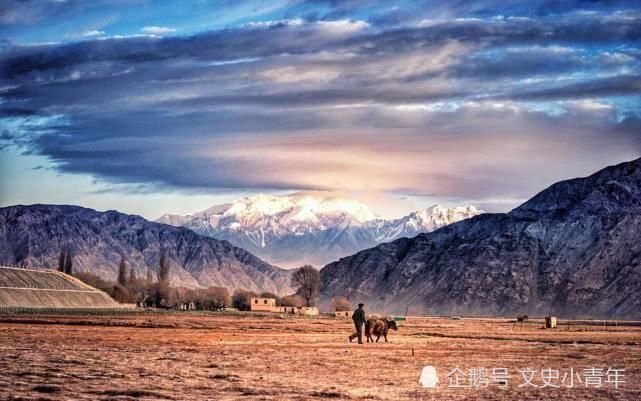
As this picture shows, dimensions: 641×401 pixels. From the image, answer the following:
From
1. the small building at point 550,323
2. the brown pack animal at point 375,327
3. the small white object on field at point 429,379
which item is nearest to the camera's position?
the small white object on field at point 429,379

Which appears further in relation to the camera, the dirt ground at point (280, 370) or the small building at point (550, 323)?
the small building at point (550, 323)

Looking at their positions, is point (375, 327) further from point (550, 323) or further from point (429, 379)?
point (550, 323)

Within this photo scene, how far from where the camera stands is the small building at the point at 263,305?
177 metres

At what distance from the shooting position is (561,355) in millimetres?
40844

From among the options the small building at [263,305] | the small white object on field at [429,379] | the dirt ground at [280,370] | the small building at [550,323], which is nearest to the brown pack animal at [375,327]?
the dirt ground at [280,370]

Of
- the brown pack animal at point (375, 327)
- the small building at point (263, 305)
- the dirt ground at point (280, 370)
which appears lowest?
the dirt ground at point (280, 370)

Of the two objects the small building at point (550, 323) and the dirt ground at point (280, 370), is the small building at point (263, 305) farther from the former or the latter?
the dirt ground at point (280, 370)

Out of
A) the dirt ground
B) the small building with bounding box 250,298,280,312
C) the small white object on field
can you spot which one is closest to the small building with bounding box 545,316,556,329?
the dirt ground

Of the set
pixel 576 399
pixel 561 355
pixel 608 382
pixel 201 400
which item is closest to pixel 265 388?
pixel 201 400

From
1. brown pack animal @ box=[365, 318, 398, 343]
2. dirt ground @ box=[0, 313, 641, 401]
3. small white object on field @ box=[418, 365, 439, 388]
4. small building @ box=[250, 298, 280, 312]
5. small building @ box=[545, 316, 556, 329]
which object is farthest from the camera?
small building @ box=[250, 298, 280, 312]

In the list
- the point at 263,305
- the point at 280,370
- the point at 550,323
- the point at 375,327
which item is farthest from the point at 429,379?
the point at 263,305

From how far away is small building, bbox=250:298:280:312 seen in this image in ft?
582

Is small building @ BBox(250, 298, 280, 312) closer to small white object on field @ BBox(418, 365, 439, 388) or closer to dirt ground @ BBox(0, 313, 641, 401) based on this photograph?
dirt ground @ BBox(0, 313, 641, 401)

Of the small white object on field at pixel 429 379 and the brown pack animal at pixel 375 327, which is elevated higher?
the brown pack animal at pixel 375 327
